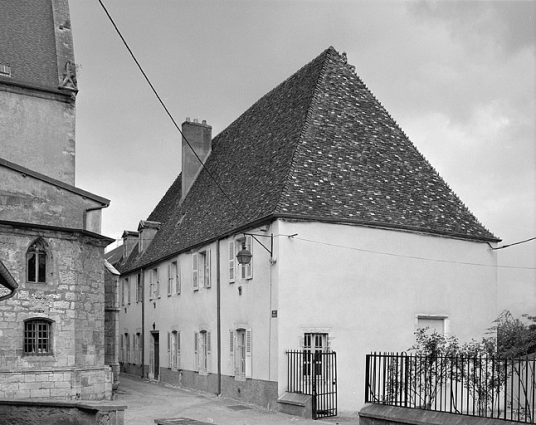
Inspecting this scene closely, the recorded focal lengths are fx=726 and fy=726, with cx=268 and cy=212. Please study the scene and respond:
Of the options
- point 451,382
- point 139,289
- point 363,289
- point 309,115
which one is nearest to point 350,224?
point 363,289

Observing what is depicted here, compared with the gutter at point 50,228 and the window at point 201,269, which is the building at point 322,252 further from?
the gutter at point 50,228

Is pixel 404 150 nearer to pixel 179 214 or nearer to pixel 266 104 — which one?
pixel 266 104

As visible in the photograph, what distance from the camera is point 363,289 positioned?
2066 cm

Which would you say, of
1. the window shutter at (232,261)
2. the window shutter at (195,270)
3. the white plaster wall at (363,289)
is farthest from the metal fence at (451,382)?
the window shutter at (195,270)

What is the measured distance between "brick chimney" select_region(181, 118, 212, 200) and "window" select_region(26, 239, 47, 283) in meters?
12.4

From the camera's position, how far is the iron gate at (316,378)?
18.3 m

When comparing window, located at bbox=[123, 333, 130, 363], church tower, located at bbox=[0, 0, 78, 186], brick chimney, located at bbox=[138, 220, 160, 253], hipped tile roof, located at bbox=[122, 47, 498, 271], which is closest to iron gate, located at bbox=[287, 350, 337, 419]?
hipped tile roof, located at bbox=[122, 47, 498, 271]

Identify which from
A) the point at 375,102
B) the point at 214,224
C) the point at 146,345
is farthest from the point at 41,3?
the point at 146,345

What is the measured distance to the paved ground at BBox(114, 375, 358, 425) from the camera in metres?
17.5

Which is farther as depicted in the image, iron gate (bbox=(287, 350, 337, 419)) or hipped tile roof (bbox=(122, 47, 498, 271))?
hipped tile roof (bbox=(122, 47, 498, 271))

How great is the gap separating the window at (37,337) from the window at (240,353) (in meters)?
5.63

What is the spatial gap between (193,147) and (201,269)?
783cm

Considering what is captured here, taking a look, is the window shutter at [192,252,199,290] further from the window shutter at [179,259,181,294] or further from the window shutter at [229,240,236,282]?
the window shutter at [229,240,236,282]

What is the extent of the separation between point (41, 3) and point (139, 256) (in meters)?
13.0
